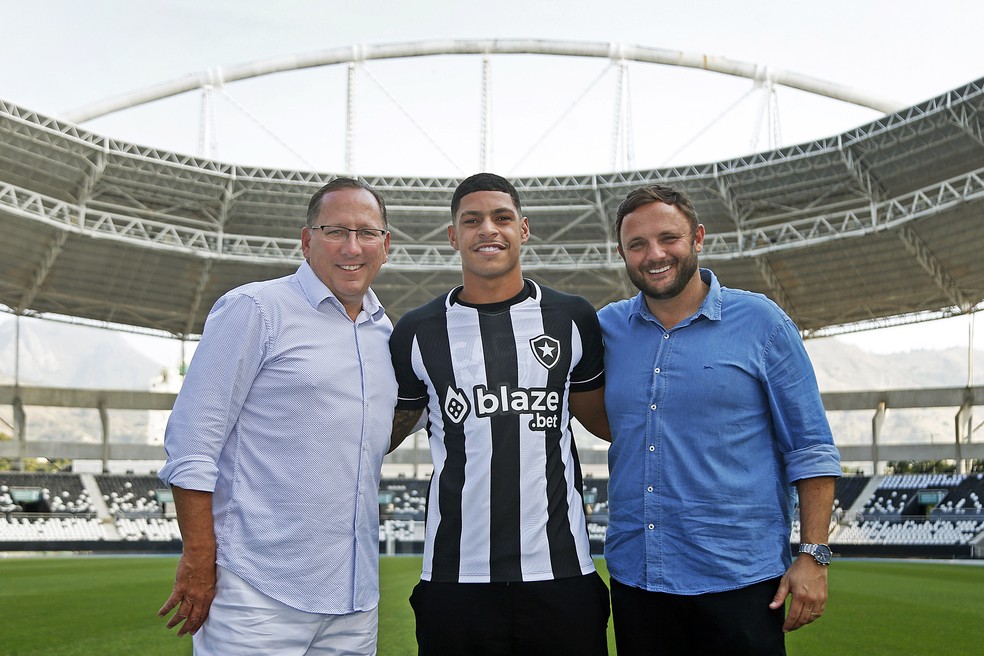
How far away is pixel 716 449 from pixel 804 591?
1.81 feet

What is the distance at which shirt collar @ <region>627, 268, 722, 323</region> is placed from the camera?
310 centimetres

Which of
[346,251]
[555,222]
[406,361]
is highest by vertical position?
[555,222]

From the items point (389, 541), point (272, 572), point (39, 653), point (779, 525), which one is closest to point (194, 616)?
point (272, 572)

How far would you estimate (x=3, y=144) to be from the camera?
2350 centimetres

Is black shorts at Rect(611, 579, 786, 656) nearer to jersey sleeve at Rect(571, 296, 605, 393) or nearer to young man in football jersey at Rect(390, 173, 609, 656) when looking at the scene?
young man in football jersey at Rect(390, 173, 609, 656)

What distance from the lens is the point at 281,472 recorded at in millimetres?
2854

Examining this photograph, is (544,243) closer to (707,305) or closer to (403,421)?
(403,421)

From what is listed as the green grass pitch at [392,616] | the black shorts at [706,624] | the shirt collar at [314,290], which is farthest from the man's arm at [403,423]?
the green grass pitch at [392,616]

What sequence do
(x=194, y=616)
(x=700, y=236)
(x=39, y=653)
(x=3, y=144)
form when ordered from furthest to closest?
(x=3, y=144) < (x=39, y=653) < (x=700, y=236) < (x=194, y=616)

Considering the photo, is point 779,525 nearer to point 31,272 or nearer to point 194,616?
point 194,616

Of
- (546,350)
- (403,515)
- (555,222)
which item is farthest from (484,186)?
(403,515)

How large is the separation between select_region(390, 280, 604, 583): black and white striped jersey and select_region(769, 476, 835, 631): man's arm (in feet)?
2.27

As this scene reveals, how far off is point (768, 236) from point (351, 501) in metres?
28.0

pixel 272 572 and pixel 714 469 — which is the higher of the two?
pixel 714 469
